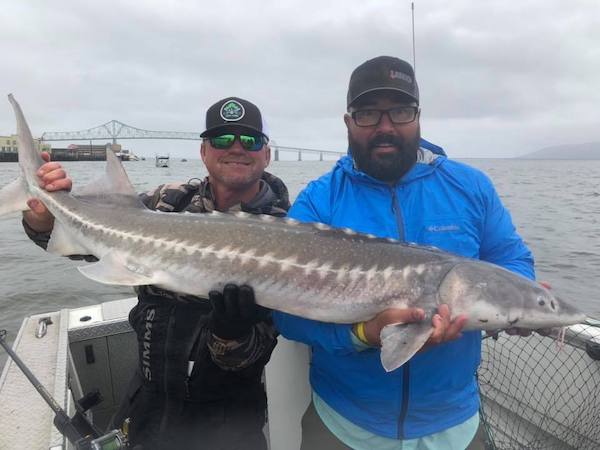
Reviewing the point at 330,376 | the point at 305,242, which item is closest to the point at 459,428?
the point at 330,376

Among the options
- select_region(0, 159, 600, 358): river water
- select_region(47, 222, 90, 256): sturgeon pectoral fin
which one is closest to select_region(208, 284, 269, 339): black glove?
select_region(47, 222, 90, 256): sturgeon pectoral fin

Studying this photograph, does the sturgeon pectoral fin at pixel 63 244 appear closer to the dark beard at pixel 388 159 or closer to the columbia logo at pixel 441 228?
the dark beard at pixel 388 159

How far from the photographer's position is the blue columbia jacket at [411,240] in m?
2.32

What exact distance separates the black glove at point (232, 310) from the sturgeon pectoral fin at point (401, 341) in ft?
2.31

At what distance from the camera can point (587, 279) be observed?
10.3 metres

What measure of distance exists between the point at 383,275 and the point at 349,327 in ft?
1.03

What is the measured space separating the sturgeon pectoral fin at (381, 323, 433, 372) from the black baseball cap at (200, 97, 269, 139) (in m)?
1.51

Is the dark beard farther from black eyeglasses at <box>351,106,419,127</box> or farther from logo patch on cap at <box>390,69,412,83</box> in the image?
logo patch on cap at <box>390,69,412,83</box>

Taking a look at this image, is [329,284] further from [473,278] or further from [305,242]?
[473,278]

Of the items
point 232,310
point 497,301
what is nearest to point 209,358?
point 232,310

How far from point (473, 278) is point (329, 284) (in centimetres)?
71

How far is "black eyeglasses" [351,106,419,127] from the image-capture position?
2.58 m

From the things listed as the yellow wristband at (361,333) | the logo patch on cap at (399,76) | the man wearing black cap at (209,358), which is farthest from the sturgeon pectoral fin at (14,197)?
the logo patch on cap at (399,76)

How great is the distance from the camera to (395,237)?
2564mm
